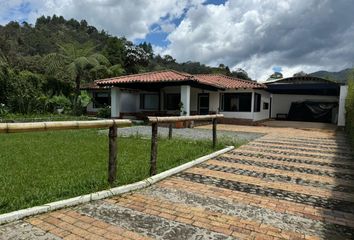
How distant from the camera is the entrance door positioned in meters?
21.2

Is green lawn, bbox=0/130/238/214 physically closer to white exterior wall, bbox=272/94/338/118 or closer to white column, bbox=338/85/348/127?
white column, bbox=338/85/348/127

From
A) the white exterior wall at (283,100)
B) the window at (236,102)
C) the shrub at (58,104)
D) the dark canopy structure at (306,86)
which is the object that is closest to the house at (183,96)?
the window at (236,102)

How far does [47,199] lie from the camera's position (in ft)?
13.1

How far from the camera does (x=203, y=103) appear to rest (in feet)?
70.1

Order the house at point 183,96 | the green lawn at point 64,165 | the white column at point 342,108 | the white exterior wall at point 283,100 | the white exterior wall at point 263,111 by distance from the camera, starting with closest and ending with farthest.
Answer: the green lawn at point 64,165 < the house at point 183,96 < the white column at point 342,108 < the white exterior wall at point 263,111 < the white exterior wall at point 283,100

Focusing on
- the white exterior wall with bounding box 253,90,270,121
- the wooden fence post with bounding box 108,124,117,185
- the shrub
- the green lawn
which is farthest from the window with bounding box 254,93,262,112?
the wooden fence post with bounding box 108,124,117,185

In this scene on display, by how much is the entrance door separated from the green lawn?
1197 centimetres

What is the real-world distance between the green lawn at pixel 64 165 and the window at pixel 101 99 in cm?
1562

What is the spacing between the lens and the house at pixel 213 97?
59.6ft

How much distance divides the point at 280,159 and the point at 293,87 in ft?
54.7

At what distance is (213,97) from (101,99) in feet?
34.8

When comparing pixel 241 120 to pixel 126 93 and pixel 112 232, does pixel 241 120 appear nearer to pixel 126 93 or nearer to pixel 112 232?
pixel 126 93

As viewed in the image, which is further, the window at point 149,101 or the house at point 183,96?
the window at point 149,101

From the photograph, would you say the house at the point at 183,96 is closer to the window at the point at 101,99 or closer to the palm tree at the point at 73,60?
the window at the point at 101,99
